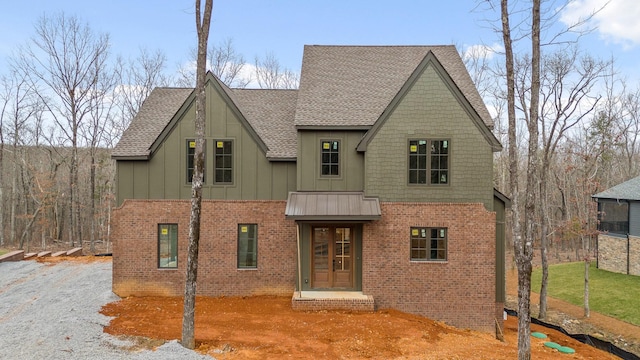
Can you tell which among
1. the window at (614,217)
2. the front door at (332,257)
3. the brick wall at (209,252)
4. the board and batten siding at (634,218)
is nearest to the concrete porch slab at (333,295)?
the front door at (332,257)

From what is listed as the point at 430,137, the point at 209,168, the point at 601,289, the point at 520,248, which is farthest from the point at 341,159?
the point at 601,289

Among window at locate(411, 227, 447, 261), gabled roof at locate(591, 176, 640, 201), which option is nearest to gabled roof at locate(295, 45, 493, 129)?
window at locate(411, 227, 447, 261)

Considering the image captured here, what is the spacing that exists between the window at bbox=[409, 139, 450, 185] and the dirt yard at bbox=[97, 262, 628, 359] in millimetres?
4251

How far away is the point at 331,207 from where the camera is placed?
11547 mm

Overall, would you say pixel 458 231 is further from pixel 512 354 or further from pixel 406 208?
pixel 512 354

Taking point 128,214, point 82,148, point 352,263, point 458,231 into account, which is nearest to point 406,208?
point 458,231

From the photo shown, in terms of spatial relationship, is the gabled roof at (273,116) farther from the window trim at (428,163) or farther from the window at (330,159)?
the window trim at (428,163)

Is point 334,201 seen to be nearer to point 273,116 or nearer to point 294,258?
point 294,258

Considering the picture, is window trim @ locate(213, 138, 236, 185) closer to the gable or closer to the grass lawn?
the gable

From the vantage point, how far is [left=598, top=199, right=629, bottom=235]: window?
2280 centimetres

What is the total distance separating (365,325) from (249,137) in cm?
703

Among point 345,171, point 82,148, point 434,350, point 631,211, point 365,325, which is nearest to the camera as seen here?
Answer: point 434,350

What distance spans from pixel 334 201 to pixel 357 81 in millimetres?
5159

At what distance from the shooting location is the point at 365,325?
9.82m
